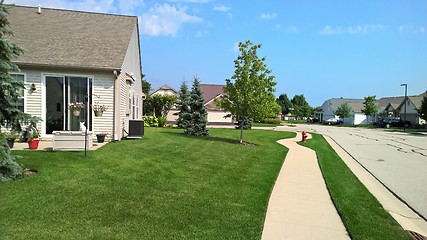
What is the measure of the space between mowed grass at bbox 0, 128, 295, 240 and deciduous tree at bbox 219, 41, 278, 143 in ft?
22.5

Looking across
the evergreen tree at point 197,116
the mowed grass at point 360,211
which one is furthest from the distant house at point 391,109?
the mowed grass at point 360,211

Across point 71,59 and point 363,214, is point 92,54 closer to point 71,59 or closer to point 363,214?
point 71,59

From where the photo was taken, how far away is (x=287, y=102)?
433ft

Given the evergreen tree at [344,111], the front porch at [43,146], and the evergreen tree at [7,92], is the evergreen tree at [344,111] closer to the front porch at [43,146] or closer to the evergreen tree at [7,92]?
the front porch at [43,146]

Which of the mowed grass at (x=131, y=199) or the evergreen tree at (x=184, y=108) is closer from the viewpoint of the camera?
the mowed grass at (x=131, y=199)

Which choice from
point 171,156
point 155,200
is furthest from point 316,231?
point 171,156

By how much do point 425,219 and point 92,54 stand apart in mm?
12409

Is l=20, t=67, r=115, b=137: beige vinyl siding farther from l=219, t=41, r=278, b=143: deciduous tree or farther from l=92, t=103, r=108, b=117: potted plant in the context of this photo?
l=219, t=41, r=278, b=143: deciduous tree

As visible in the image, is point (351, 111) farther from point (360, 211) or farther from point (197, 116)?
point (360, 211)

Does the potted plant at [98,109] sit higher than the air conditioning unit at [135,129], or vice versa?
the potted plant at [98,109]

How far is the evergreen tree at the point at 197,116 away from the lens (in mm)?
20359

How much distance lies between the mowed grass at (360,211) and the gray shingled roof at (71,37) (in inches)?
361

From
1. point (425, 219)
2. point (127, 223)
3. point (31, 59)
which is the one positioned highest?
point (31, 59)

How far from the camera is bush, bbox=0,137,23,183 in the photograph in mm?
6020
